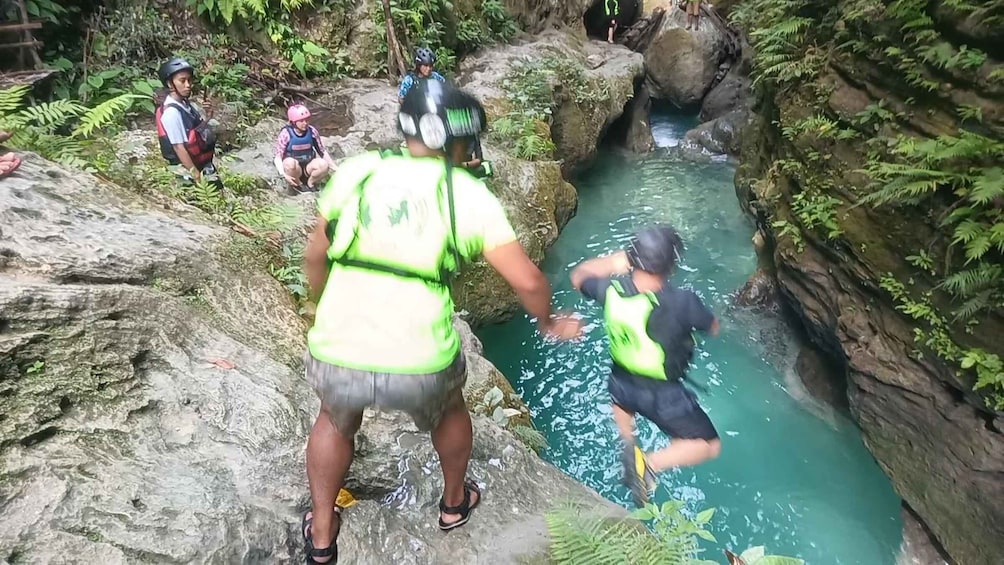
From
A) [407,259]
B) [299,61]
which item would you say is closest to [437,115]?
[407,259]

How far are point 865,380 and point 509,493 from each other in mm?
4945

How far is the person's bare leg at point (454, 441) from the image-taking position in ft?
9.42

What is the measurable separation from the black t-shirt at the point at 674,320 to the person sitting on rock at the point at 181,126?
4.71 metres

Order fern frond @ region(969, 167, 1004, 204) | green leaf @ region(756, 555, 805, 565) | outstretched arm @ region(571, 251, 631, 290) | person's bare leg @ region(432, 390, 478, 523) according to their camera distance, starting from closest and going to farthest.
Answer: person's bare leg @ region(432, 390, 478, 523) → green leaf @ region(756, 555, 805, 565) → outstretched arm @ region(571, 251, 631, 290) → fern frond @ region(969, 167, 1004, 204)

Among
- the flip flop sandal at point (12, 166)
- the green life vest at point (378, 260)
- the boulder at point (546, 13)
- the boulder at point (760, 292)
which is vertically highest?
the boulder at point (546, 13)

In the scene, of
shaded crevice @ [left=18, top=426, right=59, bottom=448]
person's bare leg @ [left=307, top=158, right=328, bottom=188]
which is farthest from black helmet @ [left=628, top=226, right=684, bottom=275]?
person's bare leg @ [left=307, top=158, right=328, bottom=188]

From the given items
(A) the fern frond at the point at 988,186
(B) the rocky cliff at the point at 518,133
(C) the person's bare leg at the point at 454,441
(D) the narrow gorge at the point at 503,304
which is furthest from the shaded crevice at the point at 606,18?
(C) the person's bare leg at the point at 454,441

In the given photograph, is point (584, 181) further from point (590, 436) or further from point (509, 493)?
point (509, 493)

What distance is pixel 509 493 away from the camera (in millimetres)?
Answer: 3727

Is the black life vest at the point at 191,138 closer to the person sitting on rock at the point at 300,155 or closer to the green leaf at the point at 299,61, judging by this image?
the person sitting on rock at the point at 300,155

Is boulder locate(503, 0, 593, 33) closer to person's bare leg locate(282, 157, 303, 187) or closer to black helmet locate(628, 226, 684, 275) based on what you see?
person's bare leg locate(282, 157, 303, 187)

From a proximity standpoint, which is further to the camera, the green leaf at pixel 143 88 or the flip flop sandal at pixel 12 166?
the green leaf at pixel 143 88

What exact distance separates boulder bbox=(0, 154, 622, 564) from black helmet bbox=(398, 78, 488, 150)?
202 cm

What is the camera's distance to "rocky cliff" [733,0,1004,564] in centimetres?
529
